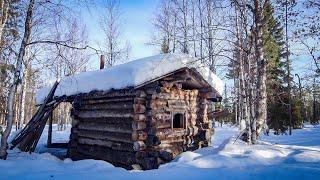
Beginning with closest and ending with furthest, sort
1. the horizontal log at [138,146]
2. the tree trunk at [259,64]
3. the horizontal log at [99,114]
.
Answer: the horizontal log at [138,146] < the horizontal log at [99,114] < the tree trunk at [259,64]

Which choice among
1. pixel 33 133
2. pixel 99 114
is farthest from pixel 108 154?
pixel 33 133

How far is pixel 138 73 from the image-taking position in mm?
9711

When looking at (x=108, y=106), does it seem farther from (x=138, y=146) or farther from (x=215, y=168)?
(x=215, y=168)

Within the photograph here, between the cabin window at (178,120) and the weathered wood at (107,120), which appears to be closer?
the weathered wood at (107,120)

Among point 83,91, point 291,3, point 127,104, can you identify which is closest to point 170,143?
point 127,104

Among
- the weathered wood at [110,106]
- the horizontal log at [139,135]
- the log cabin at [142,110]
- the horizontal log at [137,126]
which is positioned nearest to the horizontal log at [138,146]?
the log cabin at [142,110]

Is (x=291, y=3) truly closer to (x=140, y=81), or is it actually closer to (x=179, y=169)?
(x=140, y=81)

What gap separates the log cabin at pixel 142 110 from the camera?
33.9 ft

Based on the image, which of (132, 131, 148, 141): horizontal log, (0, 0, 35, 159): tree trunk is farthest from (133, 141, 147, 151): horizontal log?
(0, 0, 35, 159): tree trunk

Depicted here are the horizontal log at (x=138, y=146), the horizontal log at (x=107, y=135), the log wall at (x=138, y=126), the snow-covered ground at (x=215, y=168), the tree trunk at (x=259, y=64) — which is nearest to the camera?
the snow-covered ground at (x=215, y=168)

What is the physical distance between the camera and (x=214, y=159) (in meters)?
8.43

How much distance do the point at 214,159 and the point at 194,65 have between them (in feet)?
12.5

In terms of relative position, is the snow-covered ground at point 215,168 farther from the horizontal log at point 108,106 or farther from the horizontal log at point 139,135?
the horizontal log at point 108,106

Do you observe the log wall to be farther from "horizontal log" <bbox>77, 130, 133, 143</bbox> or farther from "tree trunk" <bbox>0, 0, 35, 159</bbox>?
"tree trunk" <bbox>0, 0, 35, 159</bbox>
